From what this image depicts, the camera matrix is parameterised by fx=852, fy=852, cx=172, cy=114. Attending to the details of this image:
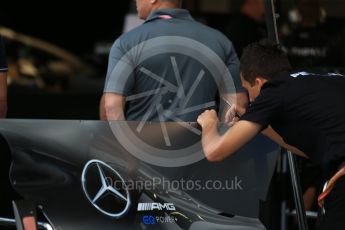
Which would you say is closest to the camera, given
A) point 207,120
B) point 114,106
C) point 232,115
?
point 207,120

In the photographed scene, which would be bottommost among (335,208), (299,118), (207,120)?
(335,208)

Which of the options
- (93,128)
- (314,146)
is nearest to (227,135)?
(314,146)

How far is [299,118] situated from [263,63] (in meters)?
0.31

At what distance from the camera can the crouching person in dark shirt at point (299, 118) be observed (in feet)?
12.5

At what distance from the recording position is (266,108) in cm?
378

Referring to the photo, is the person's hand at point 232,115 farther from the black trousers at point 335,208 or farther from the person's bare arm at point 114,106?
the black trousers at point 335,208

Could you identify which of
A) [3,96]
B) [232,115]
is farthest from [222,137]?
[3,96]

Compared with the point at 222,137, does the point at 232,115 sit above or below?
below

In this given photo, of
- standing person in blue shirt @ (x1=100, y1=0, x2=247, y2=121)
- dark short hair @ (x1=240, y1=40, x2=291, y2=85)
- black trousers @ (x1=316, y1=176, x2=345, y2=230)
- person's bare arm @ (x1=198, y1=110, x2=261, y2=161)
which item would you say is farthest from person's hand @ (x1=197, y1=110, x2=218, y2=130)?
black trousers @ (x1=316, y1=176, x2=345, y2=230)

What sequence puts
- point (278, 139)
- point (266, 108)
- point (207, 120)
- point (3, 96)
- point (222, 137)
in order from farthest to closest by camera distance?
point (3, 96)
point (278, 139)
point (207, 120)
point (222, 137)
point (266, 108)

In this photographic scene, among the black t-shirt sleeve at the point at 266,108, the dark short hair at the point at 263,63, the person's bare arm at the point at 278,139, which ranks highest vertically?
the dark short hair at the point at 263,63

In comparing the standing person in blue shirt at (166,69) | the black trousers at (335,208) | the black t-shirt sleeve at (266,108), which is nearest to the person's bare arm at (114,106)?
the standing person in blue shirt at (166,69)

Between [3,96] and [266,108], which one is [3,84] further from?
[266,108]

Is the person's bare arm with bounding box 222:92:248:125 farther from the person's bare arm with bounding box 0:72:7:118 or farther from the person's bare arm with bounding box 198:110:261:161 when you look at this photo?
the person's bare arm with bounding box 0:72:7:118
